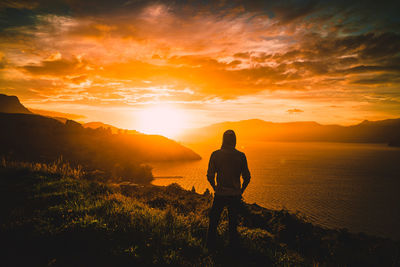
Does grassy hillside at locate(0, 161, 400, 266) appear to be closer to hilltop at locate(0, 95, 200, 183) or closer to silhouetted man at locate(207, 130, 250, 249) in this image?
silhouetted man at locate(207, 130, 250, 249)

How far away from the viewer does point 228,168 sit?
518 centimetres

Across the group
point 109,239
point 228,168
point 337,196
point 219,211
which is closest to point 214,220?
point 219,211

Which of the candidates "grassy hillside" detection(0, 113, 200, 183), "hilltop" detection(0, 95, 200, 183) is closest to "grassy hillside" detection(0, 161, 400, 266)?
"hilltop" detection(0, 95, 200, 183)

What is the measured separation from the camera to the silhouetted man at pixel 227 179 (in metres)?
5.18

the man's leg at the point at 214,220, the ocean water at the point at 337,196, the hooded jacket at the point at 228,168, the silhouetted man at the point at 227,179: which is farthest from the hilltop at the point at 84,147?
the hooded jacket at the point at 228,168

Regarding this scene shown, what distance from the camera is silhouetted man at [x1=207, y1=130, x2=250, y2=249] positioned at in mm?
5184

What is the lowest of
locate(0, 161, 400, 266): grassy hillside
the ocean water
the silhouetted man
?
the ocean water

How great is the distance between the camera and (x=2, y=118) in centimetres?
10650

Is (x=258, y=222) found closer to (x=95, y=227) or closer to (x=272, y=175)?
(x=95, y=227)

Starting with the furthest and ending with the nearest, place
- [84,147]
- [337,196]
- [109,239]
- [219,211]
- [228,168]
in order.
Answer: [84,147], [337,196], [219,211], [228,168], [109,239]

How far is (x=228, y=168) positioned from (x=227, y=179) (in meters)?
0.29

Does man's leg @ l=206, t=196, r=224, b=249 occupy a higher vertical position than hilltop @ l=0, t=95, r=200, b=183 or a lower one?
higher

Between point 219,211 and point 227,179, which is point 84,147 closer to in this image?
point 219,211

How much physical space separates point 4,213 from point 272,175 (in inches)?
3294
